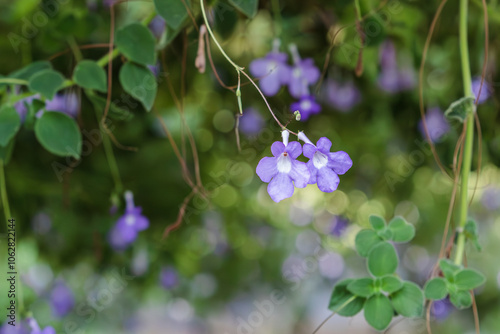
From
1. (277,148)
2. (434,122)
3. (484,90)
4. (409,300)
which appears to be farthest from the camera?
(434,122)

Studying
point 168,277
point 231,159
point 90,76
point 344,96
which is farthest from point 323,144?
point 168,277

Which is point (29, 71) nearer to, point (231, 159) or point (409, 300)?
point (409, 300)

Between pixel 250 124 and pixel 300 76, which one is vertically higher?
pixel 300 76

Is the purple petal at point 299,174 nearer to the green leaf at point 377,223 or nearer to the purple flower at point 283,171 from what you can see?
the purple flower at point 283,171

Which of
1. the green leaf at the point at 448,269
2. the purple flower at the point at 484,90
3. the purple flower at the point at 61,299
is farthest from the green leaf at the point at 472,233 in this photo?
the purple flower at the point at 61,299

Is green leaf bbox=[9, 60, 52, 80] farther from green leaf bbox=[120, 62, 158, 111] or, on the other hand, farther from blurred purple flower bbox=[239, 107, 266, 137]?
blurred purple flower bbox=[239, 107, 266, 137]

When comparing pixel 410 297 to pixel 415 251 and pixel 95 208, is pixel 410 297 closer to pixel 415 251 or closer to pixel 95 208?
pixel 95 208

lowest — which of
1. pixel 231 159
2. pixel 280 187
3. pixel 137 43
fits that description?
pixel 231 159
